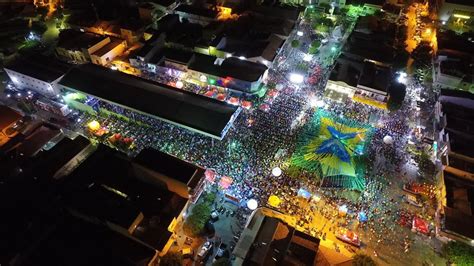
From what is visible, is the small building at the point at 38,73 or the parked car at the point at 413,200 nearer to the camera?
the parked car at the point at 413,200

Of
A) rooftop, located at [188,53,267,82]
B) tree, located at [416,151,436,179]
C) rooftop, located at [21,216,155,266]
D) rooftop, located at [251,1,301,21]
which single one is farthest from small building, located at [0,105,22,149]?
tree, located at [416,151,436,179]

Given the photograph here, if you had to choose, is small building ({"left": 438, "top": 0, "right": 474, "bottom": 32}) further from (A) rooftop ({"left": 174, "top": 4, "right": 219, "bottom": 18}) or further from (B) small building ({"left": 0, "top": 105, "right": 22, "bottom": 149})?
(B) small building ({"left": 0, "top": 105, "right": 22, "bottom": 149})

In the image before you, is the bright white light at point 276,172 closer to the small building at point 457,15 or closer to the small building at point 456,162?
the small building at point 456,162

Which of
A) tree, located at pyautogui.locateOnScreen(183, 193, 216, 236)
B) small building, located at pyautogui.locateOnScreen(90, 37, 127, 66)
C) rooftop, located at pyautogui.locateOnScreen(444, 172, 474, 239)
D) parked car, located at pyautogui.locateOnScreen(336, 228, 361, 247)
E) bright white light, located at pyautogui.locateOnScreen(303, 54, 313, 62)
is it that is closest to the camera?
rooftop, located at pyautogui.locateOnScreen(444, 172, 474, 239)

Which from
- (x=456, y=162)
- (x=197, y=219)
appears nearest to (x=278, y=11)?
(x=456, y=162)

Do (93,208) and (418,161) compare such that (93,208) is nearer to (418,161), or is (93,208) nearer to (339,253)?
(339,253)

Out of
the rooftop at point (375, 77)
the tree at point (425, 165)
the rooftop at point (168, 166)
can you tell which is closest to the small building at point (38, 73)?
the rooftop at point (168, 166)

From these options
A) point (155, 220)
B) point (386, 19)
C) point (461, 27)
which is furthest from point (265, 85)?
point (461, 27)
